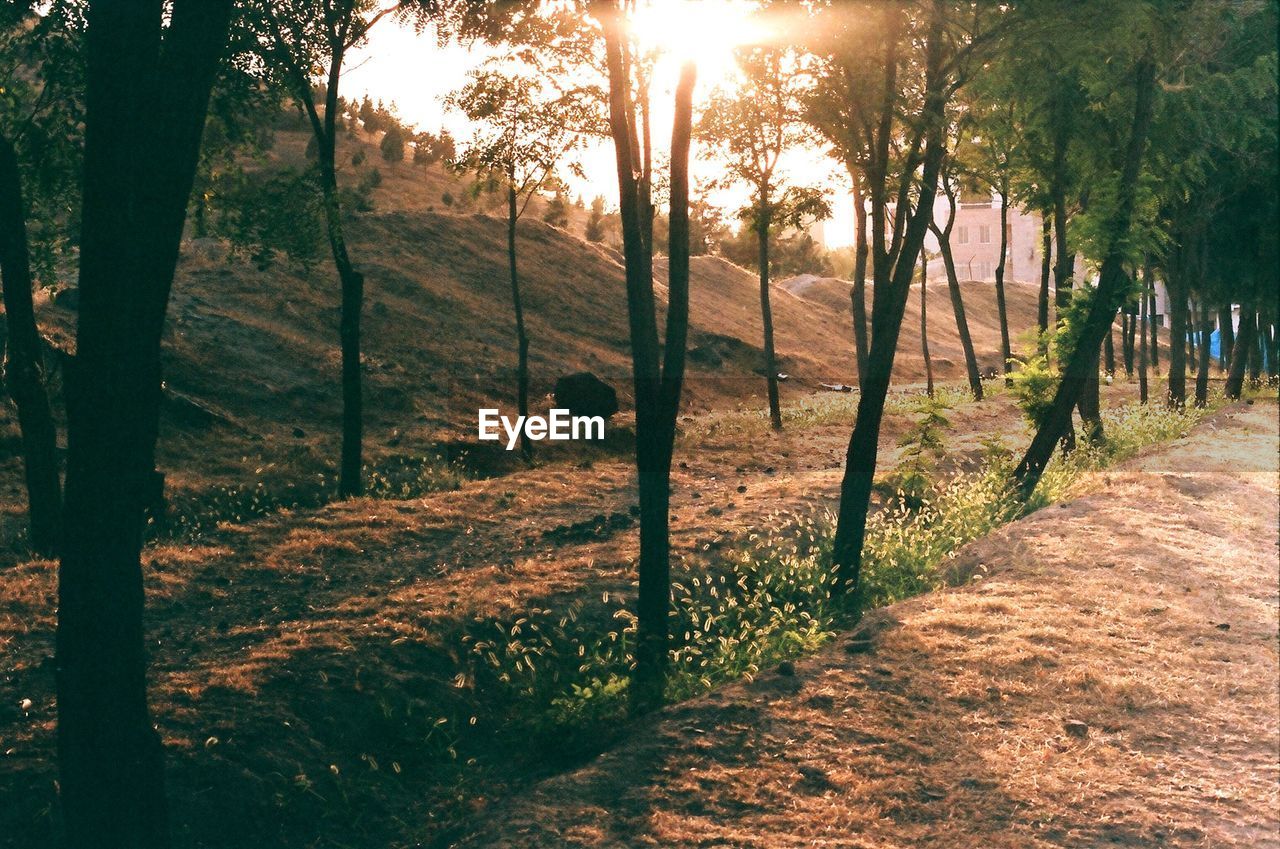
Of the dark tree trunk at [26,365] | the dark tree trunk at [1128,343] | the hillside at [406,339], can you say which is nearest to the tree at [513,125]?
the hillside at [406,339]

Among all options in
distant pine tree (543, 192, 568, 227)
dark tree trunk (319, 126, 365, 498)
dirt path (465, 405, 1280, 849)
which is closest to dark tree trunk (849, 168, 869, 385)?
dark tree trunk (319, 126, 365, 498)

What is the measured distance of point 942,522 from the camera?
681 inches

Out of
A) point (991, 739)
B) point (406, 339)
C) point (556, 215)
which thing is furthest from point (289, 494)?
point (556, 215)

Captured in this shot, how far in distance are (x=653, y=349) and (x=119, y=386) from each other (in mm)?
5196

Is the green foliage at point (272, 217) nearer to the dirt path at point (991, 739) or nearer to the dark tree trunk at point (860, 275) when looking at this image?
the dirt path at point (991, 739)

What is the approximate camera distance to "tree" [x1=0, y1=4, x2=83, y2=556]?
43.8 ft

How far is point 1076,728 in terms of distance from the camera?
9141 mm

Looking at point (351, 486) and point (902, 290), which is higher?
point (902, 290)

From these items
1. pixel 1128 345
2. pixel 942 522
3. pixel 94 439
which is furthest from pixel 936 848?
pixel 1128 345

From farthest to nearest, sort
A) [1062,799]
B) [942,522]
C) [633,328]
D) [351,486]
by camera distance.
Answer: [351,486] → [942,522] → [633,328] → [1062,799]

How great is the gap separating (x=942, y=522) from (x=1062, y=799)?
9539mm

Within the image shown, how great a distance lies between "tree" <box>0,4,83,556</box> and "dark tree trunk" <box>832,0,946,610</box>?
8908 mm

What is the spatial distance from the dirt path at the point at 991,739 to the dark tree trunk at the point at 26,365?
8468 millimetres

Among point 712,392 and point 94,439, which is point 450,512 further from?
point 712,392
